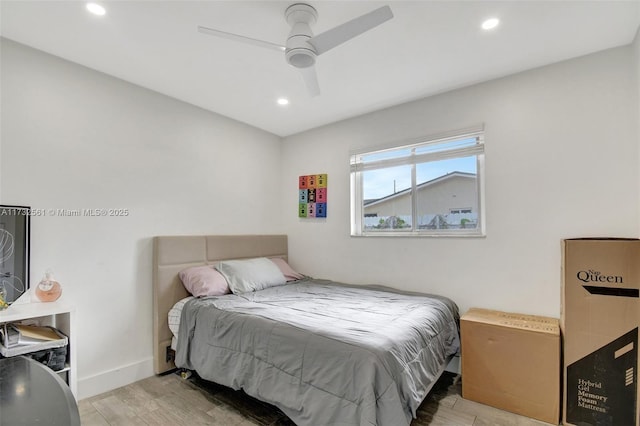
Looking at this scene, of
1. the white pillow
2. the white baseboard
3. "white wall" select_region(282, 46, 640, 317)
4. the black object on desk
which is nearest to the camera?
the black object on desk

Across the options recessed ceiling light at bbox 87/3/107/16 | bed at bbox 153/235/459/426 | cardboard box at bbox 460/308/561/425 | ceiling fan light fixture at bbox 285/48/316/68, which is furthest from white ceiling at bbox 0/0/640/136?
cardboard box at bbox 460/308/561/425

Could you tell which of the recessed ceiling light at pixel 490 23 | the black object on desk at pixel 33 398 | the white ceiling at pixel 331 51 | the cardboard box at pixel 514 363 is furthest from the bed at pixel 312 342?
the recessed ceiling light at pixel 490 23

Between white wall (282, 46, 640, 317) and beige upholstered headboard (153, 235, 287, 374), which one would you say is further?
beige upholstered headboard (153, 235, 287, 374)

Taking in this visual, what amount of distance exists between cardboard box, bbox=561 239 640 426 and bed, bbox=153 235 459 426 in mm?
781

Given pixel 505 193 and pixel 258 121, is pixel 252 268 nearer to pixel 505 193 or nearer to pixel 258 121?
pixel 258 121

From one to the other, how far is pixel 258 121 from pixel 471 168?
2376 millimetres

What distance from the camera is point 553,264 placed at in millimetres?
2412

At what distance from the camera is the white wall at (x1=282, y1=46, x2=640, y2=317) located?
224 centimetres

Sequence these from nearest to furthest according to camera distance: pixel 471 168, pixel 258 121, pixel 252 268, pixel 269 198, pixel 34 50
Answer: pixel 34 50 → pixel 471 168 → pixel 252 268 → pixel 258 121 → pixel 269 198

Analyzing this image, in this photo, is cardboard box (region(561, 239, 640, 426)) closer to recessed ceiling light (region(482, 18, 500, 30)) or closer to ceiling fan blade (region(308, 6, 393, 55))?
recessed ceiling light (region(482, 18, 500, 30))

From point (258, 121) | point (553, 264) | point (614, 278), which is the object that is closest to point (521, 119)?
point (553, 264)

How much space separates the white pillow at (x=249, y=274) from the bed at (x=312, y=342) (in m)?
0.10

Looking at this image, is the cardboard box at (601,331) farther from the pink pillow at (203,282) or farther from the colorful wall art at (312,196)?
the pink pillow at (203,282)

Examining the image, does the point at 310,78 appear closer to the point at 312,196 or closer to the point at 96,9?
the point at 96,9
